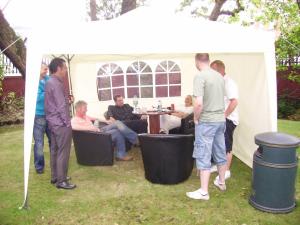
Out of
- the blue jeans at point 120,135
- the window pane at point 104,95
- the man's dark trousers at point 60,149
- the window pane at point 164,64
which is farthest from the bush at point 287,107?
the man's dark trousers at point 60,149

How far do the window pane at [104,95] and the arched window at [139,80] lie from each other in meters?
0.51

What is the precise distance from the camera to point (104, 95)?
357 inches

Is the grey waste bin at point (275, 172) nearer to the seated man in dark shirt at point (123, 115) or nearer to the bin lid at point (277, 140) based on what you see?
the bin lid at point (277, 140)

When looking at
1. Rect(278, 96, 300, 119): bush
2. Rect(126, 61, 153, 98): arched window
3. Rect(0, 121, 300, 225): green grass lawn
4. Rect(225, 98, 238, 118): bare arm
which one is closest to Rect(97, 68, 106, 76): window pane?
Rect(126, 61, 153, 98): arched window

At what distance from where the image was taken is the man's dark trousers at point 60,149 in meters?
4.79

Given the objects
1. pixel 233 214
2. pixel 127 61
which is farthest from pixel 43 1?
pixel 233 214

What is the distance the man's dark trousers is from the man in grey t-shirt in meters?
1.69

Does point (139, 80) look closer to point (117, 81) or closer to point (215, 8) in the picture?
point (117, 81)

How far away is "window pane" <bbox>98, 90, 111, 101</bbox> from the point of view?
9.02m

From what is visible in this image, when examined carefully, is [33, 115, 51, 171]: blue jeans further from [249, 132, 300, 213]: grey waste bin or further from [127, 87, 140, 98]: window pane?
[127, 87, 140, 98]: window pane

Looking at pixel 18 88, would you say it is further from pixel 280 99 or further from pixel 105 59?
pixel 280 99

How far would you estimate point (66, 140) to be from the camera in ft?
15.9

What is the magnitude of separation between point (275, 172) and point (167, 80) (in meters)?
5.62

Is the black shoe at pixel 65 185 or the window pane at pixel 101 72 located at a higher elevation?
the window pane at pixel 101 72
